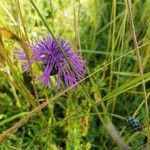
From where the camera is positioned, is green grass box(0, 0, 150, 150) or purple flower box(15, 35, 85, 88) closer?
purple flower box(15, 35, 85, 88)

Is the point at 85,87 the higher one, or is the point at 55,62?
the point at 55,62

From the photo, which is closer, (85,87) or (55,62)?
(55,62)

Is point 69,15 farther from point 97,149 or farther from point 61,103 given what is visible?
point 97,149

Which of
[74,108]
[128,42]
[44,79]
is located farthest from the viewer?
[128,42]

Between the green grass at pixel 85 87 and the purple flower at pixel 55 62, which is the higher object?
the purple flower at pixel 55 62

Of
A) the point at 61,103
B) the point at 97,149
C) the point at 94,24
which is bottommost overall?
the point at 97,149

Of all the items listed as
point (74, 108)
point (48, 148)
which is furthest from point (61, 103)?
point (48, 148)

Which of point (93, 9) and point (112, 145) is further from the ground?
point (93, 9)

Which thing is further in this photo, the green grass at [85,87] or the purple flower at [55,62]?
the green grass at [85,87]

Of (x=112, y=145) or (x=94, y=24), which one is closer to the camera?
(x=112, y=145)

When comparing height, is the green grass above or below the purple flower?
below

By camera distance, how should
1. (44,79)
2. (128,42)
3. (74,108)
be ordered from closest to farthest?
(44,79)
(74,108)
(128,42)
